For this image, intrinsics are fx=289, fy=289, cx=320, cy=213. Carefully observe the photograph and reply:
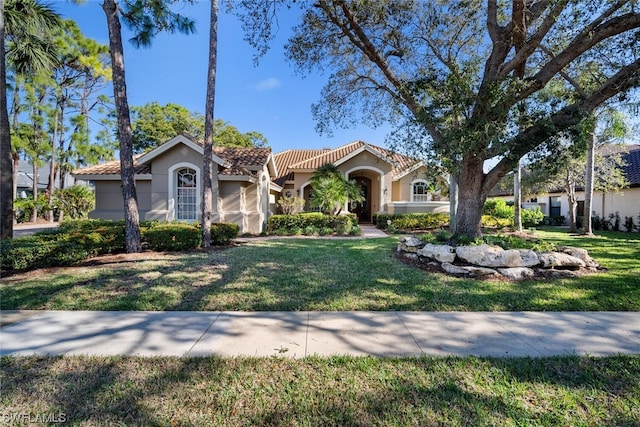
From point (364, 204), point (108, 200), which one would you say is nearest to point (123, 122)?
point (108, 200)

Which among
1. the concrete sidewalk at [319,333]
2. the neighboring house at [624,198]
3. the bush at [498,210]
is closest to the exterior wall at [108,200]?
the concrete sidewalk at [319,333]

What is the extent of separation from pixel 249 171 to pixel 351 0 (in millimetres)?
9376

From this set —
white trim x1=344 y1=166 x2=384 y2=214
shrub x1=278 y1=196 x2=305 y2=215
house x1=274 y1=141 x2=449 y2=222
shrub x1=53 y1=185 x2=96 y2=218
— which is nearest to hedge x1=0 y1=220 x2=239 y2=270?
shrub x1=278 y1=196 x2=305 y2=215

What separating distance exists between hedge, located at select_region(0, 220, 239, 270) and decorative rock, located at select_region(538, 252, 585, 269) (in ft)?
35.0

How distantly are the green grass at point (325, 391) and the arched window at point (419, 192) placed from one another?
18173 millimetres

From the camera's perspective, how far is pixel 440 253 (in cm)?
788

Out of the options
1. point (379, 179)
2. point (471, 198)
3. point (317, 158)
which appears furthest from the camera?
point (317, 158)

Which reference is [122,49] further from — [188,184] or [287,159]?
[287,159]

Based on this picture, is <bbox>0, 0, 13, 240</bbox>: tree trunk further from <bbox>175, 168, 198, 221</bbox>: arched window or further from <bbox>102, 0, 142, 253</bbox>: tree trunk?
<bbox>175, 168, 198, 221</bbox>: arched window

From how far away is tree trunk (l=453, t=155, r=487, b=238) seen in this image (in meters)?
8.88

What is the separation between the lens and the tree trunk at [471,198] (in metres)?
8.88

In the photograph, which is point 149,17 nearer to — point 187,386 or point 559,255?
point 187,386

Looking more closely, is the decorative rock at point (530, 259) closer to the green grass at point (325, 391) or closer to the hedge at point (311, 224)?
the green grass at point (325, 391)

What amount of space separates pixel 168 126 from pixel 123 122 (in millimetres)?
28280
